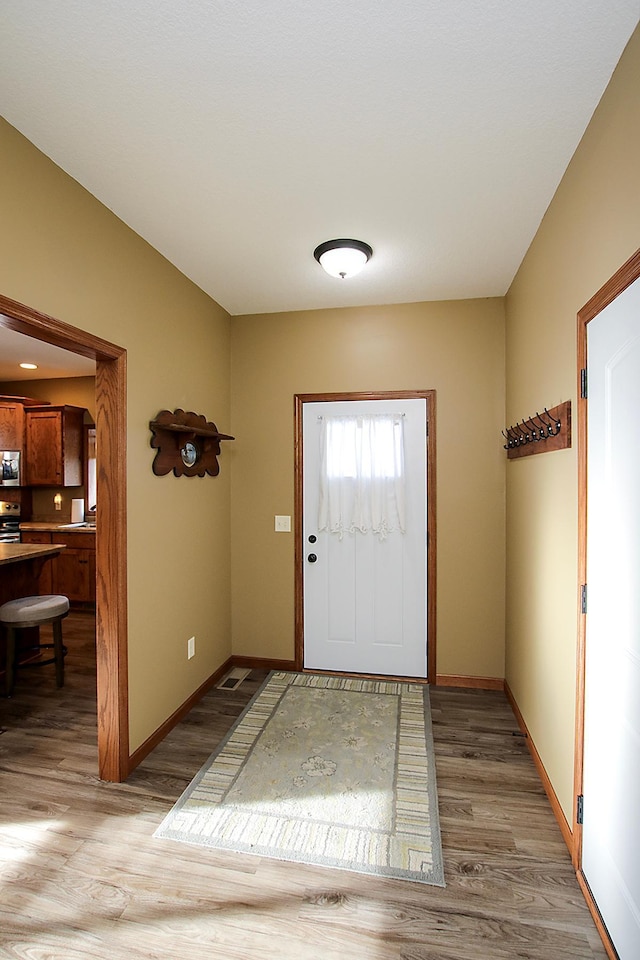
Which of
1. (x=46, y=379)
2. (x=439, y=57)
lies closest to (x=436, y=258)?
(x=439, y=57)

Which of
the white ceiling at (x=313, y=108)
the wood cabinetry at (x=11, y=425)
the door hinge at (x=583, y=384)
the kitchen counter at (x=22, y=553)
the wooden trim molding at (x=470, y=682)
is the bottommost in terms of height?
the wooden trim molding at (x=470, y=682)

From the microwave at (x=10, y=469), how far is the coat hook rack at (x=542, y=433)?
559cm

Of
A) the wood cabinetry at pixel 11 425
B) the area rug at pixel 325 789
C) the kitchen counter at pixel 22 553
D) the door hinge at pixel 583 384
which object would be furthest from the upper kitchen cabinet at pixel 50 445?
the door hinge at pixel 583 384

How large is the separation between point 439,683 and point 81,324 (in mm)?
3157

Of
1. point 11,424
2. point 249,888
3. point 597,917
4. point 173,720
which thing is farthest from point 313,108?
point 11,424

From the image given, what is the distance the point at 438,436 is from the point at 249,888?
2.72m

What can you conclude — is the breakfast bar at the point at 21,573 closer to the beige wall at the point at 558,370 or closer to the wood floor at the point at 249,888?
the wood floor at the point at 249,888

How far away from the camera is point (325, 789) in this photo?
2348 mm

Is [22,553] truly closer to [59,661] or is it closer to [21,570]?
[21,570]

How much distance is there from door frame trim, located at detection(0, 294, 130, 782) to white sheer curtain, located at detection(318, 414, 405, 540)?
5.24 feet

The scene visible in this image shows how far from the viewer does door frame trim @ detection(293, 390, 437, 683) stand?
11.5 ft

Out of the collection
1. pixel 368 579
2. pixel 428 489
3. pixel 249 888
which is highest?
pixel 428 489

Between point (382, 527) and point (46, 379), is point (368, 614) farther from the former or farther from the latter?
point (46, 379)

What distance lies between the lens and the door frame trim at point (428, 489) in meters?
3.51
